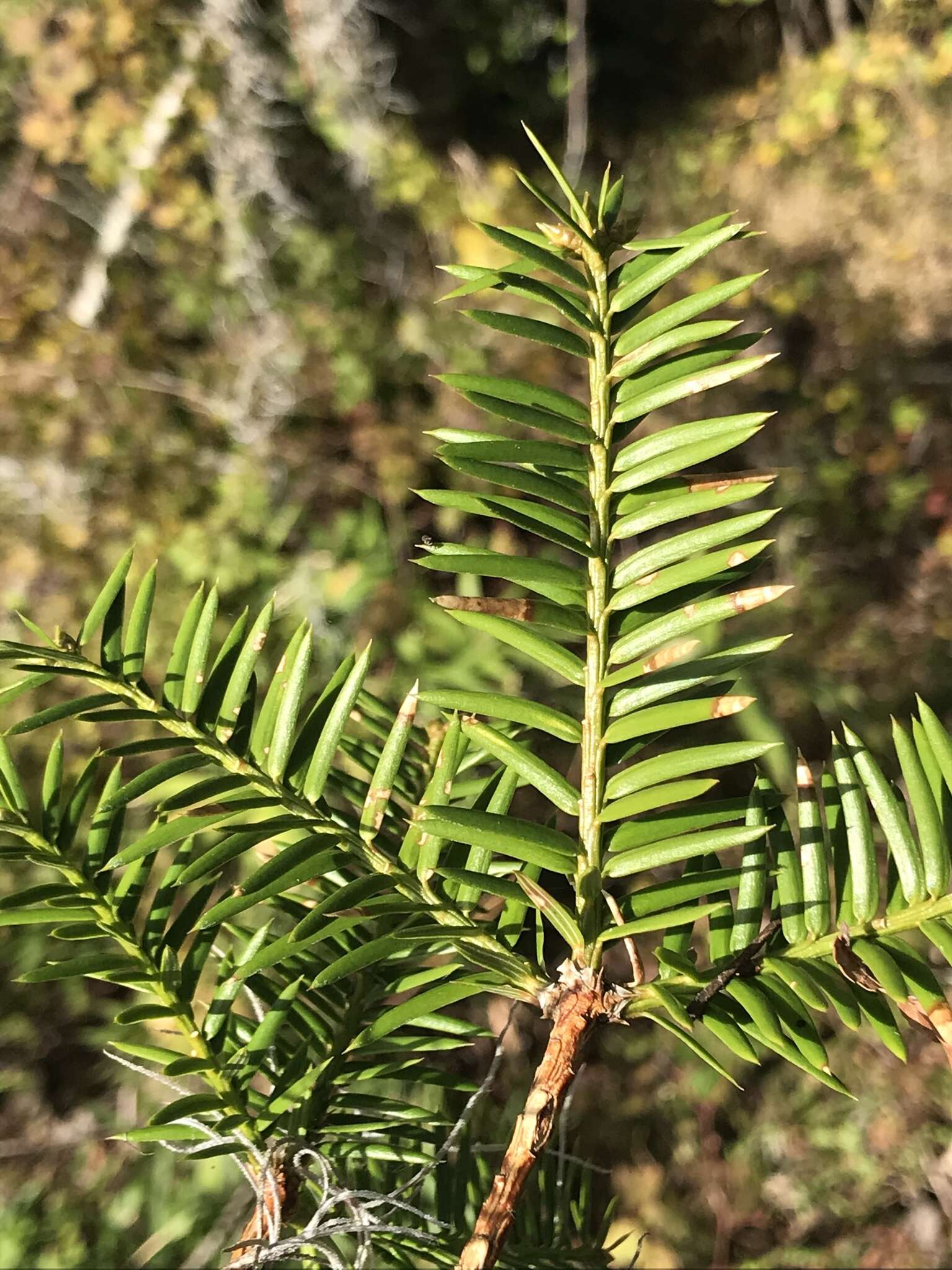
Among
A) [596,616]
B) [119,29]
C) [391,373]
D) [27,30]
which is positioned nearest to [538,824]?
[596,616]

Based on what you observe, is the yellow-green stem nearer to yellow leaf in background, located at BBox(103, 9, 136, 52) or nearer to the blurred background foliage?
the blurred background foliage

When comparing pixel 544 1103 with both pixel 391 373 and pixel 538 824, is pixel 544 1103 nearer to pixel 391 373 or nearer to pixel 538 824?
pixel 538 824

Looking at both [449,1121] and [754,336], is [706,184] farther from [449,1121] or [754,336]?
[449,1121]

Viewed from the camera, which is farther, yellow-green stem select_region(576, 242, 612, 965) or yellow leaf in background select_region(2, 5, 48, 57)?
yellow leaf in background select_region(2, 5, 48, 57)

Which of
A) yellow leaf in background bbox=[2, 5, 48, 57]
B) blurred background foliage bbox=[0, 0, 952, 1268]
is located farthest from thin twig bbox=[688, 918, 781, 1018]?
yellow leaf in background bbox=[2, 5, 48, 57]

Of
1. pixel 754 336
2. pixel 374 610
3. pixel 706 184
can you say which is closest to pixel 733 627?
pixel 374 610
